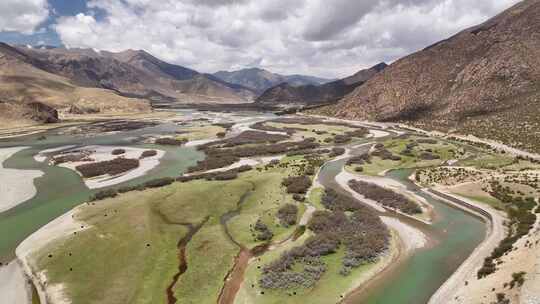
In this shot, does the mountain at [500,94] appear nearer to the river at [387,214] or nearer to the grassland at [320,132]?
the grassland at [320,132]

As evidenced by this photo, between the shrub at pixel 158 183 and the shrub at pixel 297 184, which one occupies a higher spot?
→ the shrub at pixel 297 184

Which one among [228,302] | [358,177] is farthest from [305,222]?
[358,177]

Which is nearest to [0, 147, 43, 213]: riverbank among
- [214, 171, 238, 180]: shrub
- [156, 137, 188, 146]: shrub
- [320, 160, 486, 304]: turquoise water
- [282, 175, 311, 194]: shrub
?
[214, 171, 238, 180]: shrub

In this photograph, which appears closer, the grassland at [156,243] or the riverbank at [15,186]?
the grassland at [156,243]

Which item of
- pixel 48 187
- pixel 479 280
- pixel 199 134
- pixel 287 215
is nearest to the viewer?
pixel 479 280

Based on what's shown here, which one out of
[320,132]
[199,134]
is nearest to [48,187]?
[199,134]

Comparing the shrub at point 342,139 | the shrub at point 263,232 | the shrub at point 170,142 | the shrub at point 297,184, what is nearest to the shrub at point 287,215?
the shrub at point 263,232

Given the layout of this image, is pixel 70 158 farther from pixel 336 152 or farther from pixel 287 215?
pixel 336 152

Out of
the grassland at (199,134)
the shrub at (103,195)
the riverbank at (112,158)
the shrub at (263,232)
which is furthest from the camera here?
the grassland at (199,134)

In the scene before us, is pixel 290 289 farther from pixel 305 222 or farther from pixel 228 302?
pixel 305 222
